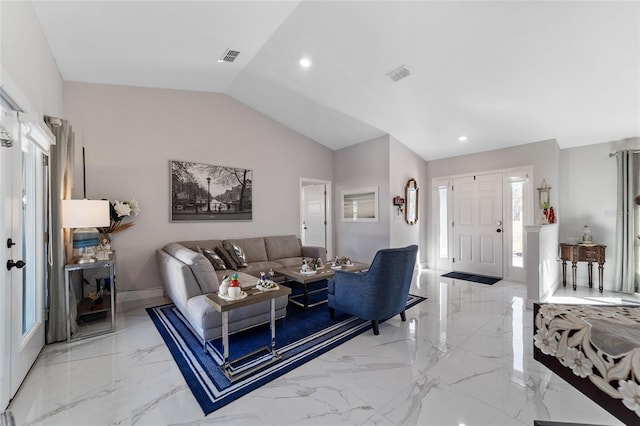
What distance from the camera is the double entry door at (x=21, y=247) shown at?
177cm

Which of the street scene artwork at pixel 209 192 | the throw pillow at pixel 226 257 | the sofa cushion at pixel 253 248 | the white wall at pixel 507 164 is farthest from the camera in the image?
the sofa cushion at pixel 253 248

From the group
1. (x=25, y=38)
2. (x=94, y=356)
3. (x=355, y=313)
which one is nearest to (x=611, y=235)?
(x=355, y=313)

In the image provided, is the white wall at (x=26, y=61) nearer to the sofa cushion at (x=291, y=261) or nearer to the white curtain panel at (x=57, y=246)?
the white curtain panel at (x=57, y=246)

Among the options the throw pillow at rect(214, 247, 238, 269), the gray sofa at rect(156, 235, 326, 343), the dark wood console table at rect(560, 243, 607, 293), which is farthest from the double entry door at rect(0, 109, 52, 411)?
the dark wood console table at rect(560, 243, 607, 293)

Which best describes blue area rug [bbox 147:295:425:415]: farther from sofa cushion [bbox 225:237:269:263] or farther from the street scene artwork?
the street scene artwork

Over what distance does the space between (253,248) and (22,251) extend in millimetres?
2954

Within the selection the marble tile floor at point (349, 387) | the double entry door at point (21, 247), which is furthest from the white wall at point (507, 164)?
the double entry door at point (21, 247)

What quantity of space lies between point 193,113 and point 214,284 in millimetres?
3061

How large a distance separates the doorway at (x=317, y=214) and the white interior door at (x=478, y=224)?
2.73m

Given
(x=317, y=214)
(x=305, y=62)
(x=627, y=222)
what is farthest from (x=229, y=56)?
(x=627, y=222)

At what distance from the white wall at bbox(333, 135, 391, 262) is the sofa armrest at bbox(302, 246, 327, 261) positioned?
3.40 feet

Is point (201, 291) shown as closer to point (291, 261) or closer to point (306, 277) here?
point (306, 277)

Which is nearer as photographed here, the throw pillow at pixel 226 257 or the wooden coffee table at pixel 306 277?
the wooden coffee table at pixel 306 277

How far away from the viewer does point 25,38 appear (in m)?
2.19
